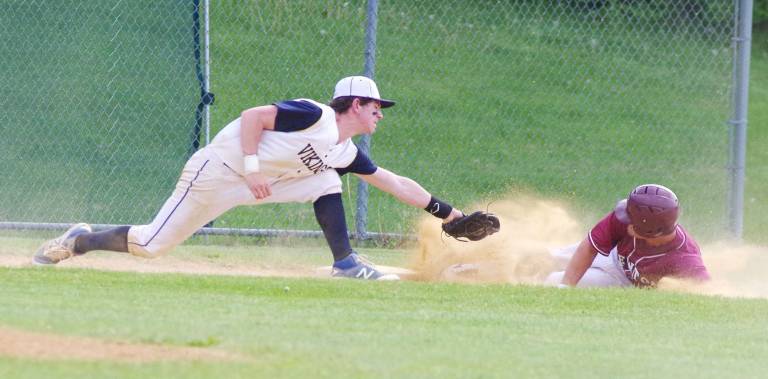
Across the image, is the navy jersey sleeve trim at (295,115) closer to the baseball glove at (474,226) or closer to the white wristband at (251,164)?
the white wristband at (251,164)

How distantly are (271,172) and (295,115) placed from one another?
0.49 meters

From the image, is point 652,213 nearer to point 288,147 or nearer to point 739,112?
point 288,147

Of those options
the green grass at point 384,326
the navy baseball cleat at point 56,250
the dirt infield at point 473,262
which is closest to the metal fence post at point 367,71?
the dirt infield at point 473,262

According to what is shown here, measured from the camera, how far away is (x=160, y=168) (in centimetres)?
1106

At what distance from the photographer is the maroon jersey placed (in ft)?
27.7

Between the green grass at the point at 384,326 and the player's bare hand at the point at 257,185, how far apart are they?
0.57m

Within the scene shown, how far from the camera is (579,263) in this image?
8602 mm

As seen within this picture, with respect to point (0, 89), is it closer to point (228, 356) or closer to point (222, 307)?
point (222, 307)

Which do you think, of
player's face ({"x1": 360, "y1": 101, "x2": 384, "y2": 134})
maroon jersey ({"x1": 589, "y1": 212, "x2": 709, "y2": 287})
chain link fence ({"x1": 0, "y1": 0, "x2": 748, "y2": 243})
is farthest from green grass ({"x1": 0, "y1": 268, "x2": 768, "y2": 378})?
chain link fence ({"x1": 0, "y1": 0, "x2": 748, "y2": 243})

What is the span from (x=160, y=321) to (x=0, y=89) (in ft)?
19.1

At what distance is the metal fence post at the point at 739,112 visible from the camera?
450 inches

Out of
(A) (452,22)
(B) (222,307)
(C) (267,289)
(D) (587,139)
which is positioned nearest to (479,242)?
(C) (267,289)

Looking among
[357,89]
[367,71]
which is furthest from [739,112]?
[357,89]

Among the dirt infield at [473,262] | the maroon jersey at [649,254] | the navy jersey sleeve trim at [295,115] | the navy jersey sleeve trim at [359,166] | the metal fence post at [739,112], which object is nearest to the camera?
the navy jersey sleeve trim at [295,115]
